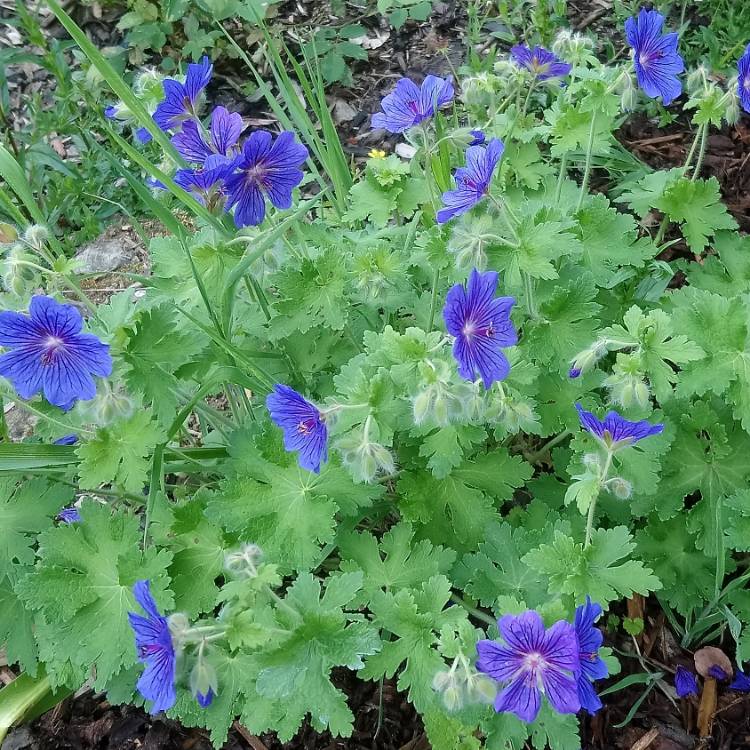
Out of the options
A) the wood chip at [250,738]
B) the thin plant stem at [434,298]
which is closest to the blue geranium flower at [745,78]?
the thin plant stem at [434,298]

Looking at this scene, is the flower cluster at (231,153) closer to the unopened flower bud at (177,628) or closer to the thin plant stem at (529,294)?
the thin plant stem at (529,294)

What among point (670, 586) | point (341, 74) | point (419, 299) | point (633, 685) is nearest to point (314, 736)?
point (633, 685)

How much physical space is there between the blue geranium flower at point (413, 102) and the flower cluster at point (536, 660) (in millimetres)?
1342

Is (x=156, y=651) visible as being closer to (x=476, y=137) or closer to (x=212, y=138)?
(x=212, y=138)

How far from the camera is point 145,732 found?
2.53 metres

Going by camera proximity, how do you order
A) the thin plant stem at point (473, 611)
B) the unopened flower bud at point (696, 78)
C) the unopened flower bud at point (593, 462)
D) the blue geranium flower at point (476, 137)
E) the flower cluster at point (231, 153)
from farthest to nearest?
the unopened flower bud at point (696, 78)
the blue geranium flower at point (476, 137)
the thin plant stem at point (473, 611)
the flower cluster at point (231, 153)
the unopened flower bud at point (593, 462)

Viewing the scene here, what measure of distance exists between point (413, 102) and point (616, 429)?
3.41 ft

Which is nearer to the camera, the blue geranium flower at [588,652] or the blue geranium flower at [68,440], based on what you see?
the blue geranium flower at [588,652]

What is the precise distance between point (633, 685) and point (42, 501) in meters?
1.90

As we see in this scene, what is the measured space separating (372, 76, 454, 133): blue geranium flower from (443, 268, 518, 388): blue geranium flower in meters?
0.69

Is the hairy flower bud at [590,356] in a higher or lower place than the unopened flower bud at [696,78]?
lower

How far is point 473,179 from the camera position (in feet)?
6.06

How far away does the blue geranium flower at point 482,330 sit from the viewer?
1.65m

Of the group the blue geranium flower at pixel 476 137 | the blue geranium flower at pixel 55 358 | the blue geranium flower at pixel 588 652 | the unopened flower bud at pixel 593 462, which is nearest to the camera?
the blue geranium flower at pixel 588 652
